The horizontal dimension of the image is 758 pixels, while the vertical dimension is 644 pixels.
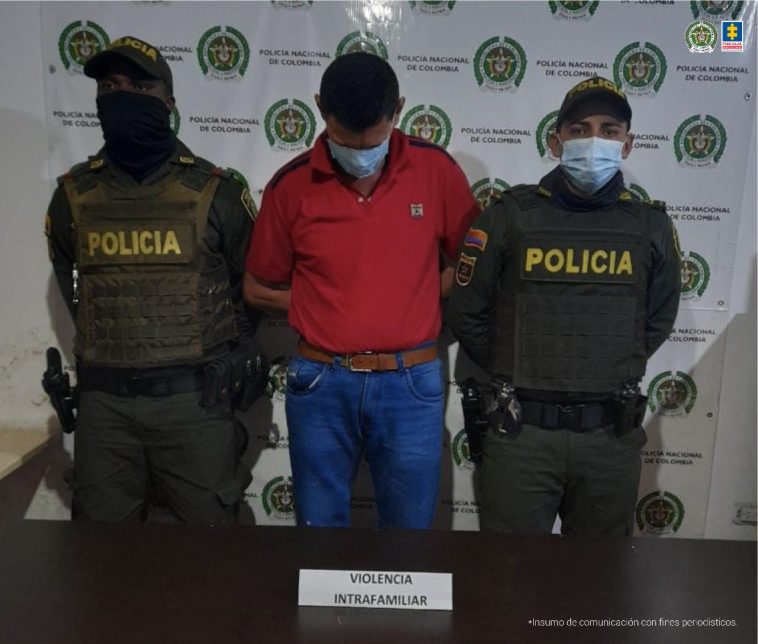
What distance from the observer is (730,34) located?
1987 millimetres

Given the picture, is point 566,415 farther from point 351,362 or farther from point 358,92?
point 358,92

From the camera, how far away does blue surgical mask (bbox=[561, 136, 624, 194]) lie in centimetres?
159

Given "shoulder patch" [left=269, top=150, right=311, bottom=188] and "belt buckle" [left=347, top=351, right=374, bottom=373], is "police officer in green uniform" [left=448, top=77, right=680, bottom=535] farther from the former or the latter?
"shoulder patch" [left=269, top=150, right=311, bottom=188]

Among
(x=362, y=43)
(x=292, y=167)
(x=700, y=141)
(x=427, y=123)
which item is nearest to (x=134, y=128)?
(x=292, y=167)

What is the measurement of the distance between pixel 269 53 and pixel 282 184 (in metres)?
0.52

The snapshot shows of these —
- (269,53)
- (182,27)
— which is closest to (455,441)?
(269,53)

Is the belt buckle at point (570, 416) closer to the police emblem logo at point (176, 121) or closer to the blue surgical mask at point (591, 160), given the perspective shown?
the blue surgical mask at point (591, 160)

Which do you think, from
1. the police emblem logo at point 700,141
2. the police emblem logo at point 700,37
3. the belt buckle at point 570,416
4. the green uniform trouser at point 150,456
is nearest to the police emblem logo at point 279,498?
the green uniform trouser at point 150,456

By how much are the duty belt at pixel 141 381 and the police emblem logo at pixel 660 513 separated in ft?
5.28

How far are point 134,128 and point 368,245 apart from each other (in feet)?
2.18

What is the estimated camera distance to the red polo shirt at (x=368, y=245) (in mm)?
1652

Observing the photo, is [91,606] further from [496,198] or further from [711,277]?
[711,277]

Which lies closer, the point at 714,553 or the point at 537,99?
the point at 714,553

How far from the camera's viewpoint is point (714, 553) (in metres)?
1.16
